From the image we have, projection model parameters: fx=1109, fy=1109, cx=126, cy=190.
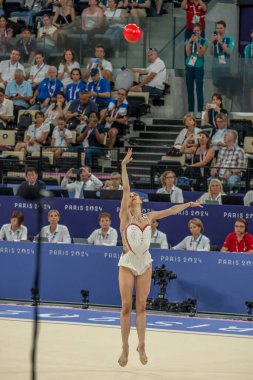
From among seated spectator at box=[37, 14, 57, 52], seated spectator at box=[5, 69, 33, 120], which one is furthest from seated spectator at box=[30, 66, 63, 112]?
seated spectator at box=[37, 14, 57, 52]

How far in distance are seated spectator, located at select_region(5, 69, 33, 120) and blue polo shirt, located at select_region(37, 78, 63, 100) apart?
0.38 m

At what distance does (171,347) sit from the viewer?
13680 millimetres

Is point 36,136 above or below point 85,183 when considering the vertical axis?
above

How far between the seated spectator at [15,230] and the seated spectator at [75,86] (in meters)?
5.57

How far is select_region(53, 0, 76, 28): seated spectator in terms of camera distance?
79.6 feet

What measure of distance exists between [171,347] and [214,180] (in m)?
4.39

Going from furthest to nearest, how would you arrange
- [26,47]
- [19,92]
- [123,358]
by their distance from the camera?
[26,47] → [19,92] → [123,358]

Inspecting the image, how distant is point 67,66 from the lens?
76.2 feet

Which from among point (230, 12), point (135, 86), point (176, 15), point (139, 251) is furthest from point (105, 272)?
point (230, 12)

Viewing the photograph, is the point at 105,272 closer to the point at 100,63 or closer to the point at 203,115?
the point at 203,115

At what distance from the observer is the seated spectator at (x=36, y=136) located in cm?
2142

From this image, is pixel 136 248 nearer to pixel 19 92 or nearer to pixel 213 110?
pixel 213 110

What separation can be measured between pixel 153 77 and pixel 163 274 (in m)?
7.97

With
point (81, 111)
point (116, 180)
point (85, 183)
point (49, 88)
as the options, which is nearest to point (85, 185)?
point (85, 183)
